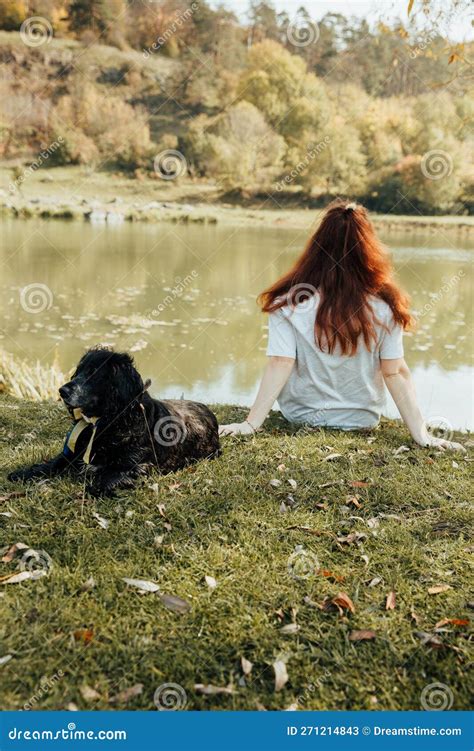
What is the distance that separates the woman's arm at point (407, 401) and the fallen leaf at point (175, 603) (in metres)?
2.74

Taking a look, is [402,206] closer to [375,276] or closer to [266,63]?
[266,63]

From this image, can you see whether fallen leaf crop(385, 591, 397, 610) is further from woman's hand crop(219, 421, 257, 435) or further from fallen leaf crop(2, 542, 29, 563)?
woman's hand crop(219, 421, 257, 435)

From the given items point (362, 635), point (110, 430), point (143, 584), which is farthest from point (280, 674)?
point (110, 430)

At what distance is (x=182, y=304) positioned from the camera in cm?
1498

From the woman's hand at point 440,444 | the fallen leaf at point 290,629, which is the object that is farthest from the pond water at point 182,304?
the fallen leaf at point 290,629

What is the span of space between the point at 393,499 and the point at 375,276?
184cm

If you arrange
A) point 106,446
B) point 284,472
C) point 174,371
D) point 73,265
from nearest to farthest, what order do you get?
point 106,446 → point 284,472 → point 174,371 → point 73,265

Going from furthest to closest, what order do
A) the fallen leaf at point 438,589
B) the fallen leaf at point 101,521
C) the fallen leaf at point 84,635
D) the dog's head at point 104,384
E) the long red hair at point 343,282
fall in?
1. the long red hair at point 343,282
2. the dog's head at point 104,384
3. the fallen leaf at point 101,521
4. the fallen leaf at point 438,589
5. the fallen leaf at point 84,635

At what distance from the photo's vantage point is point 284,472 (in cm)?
417

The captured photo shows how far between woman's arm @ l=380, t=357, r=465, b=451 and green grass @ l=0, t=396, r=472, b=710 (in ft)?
1.94

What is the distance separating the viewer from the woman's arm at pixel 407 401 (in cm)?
499

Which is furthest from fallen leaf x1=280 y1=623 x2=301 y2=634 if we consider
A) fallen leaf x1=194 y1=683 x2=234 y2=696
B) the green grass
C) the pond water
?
the pond water

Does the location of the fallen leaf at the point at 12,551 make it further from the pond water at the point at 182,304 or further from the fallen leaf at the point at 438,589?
the pond water at the point at 182,304

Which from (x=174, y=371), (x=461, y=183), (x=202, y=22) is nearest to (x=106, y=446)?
(x=174, y=371)
